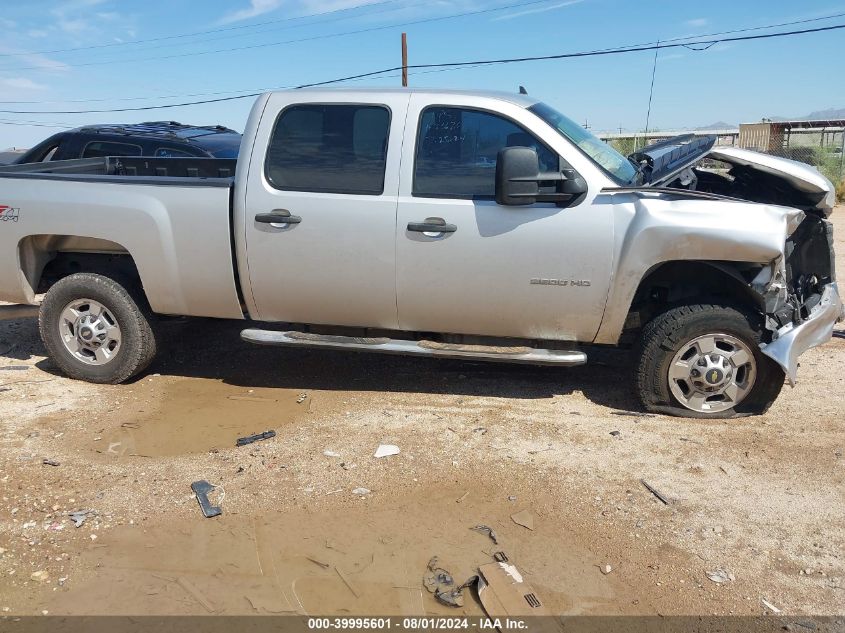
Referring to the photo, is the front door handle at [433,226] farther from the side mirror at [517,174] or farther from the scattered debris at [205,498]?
the scattered debris at [205,498]

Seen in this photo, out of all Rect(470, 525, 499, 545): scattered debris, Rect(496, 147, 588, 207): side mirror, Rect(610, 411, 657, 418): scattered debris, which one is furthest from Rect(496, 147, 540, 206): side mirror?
Rect(470, 525, 499, 545): scattered debris

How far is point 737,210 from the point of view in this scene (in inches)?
175

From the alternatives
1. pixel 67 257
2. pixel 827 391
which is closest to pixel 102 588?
pixel 67 257

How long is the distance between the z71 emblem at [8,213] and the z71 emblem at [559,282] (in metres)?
3.78

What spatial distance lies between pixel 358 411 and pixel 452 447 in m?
0.86

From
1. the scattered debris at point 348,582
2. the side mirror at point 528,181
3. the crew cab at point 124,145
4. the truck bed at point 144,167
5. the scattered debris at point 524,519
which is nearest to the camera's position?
the scattered debris at point 348,582

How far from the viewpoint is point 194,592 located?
3158mm

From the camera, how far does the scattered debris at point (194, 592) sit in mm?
3063

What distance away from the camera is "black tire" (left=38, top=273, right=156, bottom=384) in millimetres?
5367

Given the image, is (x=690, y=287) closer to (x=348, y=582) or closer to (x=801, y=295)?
(x=801, y=295)

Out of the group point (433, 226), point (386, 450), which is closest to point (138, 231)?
point (433, 226)

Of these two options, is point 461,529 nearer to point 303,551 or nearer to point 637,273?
point 303,551

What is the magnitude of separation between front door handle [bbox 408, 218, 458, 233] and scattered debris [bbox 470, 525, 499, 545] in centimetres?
187

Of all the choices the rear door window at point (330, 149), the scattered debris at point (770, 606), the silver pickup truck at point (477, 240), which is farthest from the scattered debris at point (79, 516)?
the scattered debris at point (770, 606)
